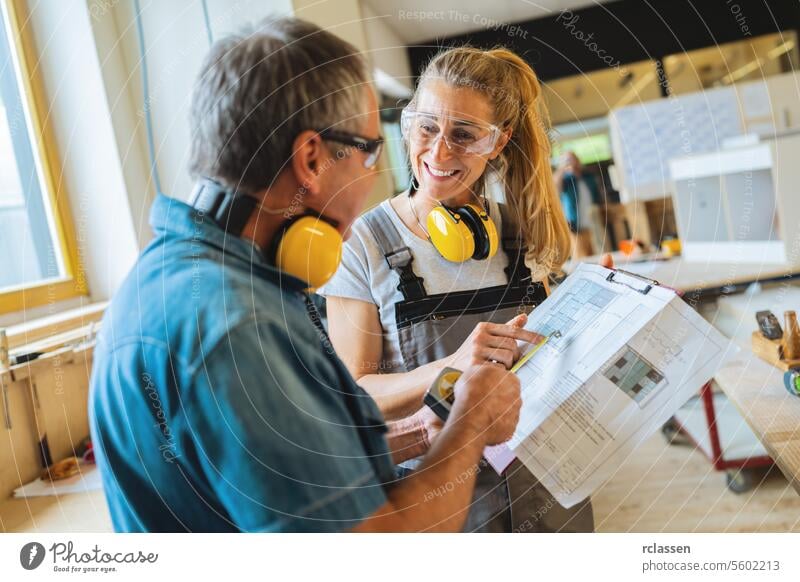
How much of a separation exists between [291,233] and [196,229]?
9 cm

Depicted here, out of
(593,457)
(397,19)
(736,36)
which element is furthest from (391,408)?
(736,36)

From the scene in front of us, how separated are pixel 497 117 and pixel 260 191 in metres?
0.29

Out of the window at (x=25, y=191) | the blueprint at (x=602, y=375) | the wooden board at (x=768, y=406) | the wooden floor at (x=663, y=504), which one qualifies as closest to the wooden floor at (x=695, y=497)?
the wooden floor at (x=663, y=504)

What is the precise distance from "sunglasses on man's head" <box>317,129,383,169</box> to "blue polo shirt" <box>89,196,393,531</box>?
0.14 metres

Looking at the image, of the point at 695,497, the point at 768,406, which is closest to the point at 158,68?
the point at 768,406

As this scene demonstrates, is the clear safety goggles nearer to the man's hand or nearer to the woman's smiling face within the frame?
the woman's smiling face

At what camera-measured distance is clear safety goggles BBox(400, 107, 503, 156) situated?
77 cm

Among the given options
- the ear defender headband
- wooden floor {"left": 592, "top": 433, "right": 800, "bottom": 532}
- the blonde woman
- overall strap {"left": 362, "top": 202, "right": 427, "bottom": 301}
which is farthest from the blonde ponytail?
wooden floor {"left": 592, "top": 433, "right": 800, "bottom": 532}

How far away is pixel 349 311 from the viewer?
2.59ft

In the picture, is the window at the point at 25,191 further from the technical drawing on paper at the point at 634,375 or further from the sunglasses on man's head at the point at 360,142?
the technical drawing on paper at the point at 634,375

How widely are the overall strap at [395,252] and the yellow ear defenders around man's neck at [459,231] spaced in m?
0.04

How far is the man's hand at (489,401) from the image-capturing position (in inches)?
27.9

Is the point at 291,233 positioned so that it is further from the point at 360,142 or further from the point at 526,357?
the point at 526,357
